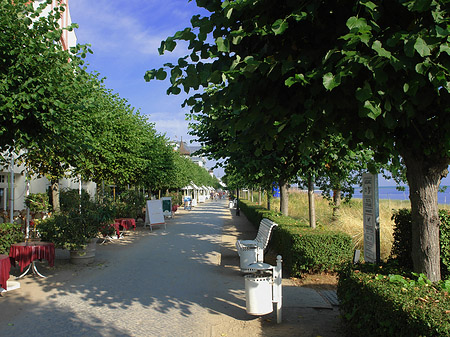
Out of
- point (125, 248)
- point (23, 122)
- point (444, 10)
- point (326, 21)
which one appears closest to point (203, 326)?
point (326, 21)

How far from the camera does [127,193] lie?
19.6 metres

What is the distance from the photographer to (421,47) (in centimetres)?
234

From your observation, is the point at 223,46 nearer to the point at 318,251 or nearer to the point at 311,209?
the point at 318,251

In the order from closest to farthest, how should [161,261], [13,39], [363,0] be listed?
[363,0]
[13,39]
[161,261]

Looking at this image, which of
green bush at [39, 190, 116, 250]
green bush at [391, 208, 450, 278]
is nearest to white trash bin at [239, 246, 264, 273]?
green bush at [391, 208, 450, 278]

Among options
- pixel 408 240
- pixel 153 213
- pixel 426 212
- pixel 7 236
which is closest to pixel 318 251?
pixel 408 240

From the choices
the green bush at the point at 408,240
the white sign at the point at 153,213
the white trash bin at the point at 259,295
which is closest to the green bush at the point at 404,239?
the green bush at the point at 408,240

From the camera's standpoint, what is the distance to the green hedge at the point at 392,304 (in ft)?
9.33

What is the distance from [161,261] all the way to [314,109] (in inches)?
316

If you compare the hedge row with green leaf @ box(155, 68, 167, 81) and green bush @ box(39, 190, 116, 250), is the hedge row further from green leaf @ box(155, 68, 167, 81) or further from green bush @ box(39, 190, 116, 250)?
green leaf @ box(155, 68, 167, 81)

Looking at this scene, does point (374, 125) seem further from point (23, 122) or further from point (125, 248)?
point (125, 248)

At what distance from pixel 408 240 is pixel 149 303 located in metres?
4.08

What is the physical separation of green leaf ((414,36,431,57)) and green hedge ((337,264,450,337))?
1.88 meters

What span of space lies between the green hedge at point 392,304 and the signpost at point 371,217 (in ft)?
2.91
